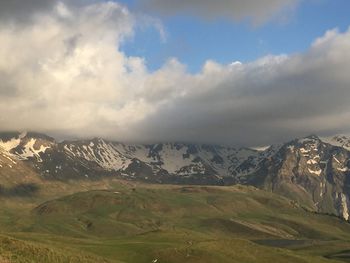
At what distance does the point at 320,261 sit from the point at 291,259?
63.3 ft

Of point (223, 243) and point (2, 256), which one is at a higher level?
point (2, 256)

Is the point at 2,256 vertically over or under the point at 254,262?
over

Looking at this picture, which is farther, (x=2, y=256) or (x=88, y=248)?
(x=88, y=248)

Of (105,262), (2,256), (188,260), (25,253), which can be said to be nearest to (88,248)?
(188,260)

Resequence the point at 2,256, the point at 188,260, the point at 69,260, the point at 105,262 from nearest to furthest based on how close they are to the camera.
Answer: the point at 2,256, the point at 69,260, the point at 105,262, the point at 188,260

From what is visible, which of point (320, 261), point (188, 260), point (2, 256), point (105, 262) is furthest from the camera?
point (320, 261)

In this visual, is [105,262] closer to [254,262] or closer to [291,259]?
[254,262]

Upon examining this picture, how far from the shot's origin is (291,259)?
16988 cm

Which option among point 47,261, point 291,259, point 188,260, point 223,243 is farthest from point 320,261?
point 47,261

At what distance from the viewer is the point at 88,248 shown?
156125 millimetres

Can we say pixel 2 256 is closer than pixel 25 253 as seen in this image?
Yes

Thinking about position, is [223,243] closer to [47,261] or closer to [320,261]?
[320,261]

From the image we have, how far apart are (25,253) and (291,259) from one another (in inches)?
4319

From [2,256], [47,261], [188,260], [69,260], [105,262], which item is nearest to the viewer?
[2,256]
